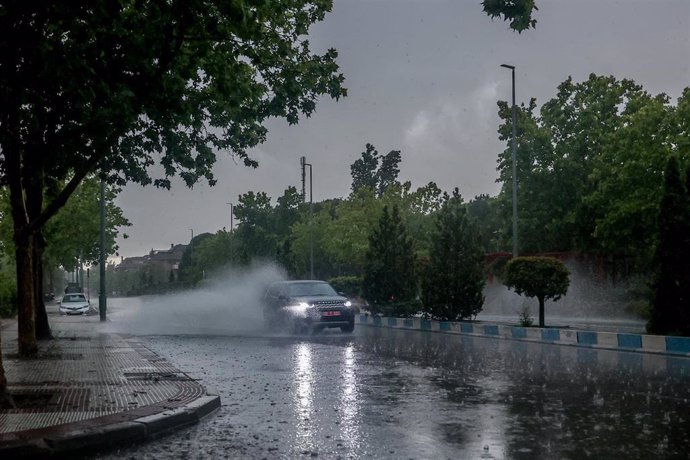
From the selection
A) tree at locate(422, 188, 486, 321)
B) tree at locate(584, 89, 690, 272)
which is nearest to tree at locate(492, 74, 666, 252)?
tree at locate(584, 89, 690, 272)

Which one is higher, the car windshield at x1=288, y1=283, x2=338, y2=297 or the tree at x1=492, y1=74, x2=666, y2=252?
the tree at x1=492, y1=74, x2=666, y2=252

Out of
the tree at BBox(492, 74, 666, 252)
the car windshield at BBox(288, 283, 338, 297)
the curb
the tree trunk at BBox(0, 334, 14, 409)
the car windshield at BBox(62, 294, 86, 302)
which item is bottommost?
the curb

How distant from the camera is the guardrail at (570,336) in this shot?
61.9ft

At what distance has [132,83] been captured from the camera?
11.9 meters

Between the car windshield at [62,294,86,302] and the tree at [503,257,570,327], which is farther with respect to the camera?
the car windshield at [62,294,86,302]

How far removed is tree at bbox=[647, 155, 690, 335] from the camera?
65.6ft

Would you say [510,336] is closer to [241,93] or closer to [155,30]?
[241,93]

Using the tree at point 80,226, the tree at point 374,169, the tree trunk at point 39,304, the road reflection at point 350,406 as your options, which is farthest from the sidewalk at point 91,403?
the tree at point 374,169

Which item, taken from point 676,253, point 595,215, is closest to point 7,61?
point 676,253

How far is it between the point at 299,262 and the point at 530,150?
23587 millimetres

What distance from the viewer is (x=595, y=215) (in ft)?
151

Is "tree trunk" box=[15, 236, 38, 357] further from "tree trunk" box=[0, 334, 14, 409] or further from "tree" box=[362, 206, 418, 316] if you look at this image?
"tree" box=[362, 206, 418, 316]

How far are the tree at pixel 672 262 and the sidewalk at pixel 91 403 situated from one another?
12379 mm

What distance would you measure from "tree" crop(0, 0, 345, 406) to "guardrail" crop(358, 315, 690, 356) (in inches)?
369
